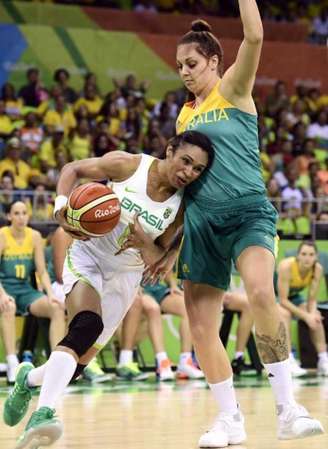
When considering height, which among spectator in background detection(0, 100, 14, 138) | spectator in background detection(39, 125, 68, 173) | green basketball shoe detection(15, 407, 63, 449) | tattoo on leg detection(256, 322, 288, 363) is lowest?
green basketball shoe detection(15, 407, 63, 449)

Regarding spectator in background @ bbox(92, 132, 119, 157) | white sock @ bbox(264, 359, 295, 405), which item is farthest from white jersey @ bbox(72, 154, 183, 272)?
spectator in background @ bbox(92, 132, 119, 157)

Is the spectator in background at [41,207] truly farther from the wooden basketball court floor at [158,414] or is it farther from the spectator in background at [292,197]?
the wooden basketball court floor at [158,414]

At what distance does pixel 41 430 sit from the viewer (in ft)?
16.9

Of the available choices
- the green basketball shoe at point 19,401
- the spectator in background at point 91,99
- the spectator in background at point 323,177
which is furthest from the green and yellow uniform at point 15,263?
the spectator in background at point 91,99

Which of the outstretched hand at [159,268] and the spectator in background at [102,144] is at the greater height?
the spectator in background at [102,144]

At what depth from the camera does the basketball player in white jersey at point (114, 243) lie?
5699 mm

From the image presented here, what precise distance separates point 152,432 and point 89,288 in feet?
4.09

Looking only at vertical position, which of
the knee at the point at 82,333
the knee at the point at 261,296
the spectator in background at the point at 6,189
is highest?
the spectator in background at the point at 6,189

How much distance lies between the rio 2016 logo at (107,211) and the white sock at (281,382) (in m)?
1.20

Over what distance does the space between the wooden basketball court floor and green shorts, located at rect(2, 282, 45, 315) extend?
96 cm

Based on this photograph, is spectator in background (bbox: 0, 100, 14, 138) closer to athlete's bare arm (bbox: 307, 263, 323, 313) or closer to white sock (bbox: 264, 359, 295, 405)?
athlete's bare arm (bbox: 307, 263, 323, 313)

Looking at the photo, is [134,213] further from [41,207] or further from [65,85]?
[65,85]

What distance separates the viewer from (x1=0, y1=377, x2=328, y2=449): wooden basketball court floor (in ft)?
20.2

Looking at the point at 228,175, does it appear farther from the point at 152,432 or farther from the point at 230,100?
the point at 152,432
